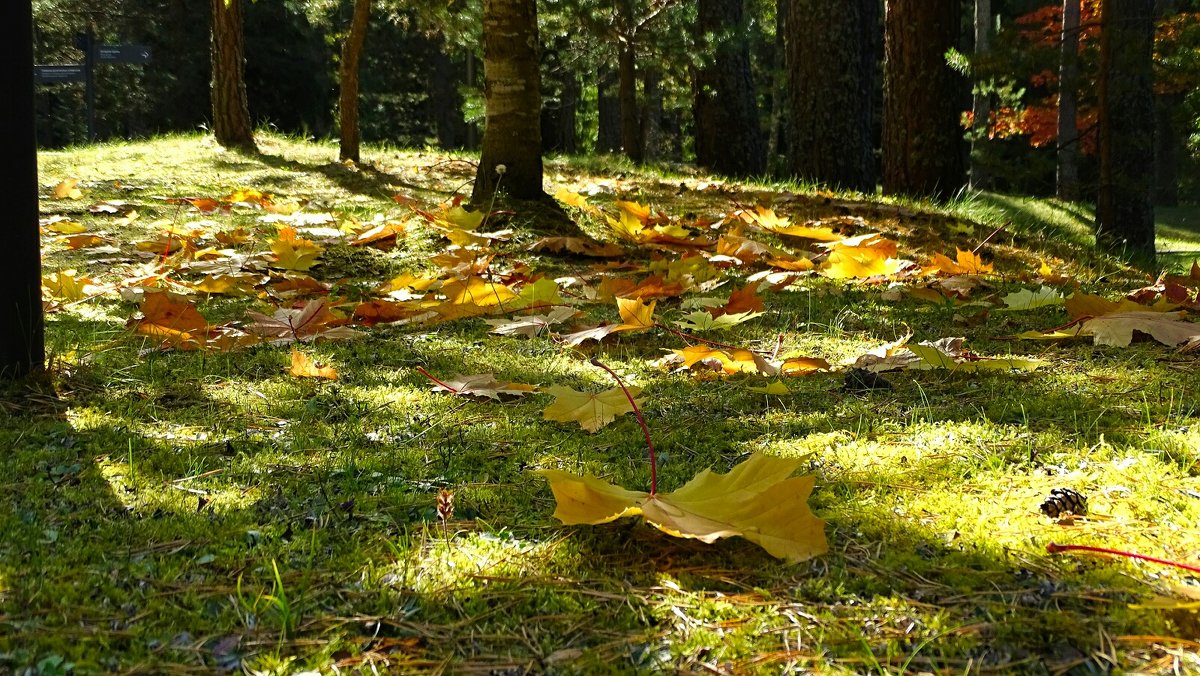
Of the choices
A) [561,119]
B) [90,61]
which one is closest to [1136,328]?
[90,61]

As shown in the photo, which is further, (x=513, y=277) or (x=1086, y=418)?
(x=513, y=277)

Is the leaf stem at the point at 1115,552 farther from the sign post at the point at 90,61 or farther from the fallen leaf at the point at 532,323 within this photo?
the sign post at the point at 90,61

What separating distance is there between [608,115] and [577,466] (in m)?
17.3

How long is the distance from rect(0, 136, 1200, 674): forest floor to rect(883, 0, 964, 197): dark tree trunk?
2893 millimetres

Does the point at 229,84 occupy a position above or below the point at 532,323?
above

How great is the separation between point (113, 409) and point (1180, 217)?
25.8 m

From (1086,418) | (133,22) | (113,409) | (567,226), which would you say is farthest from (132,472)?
(133,22)

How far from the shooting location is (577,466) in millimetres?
1791

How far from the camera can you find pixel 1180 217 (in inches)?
895

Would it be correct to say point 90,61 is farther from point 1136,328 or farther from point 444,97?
point 1136,328

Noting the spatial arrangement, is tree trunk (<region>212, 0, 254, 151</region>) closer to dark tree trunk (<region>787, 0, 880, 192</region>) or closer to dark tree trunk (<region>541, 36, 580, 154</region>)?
dark tree trunk (<region>787, 0, 880, 192</region>)

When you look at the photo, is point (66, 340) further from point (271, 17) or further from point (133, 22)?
point (133, 22)

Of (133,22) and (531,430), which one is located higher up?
(133,22)

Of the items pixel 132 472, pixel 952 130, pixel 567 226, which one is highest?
pixel 952 130
